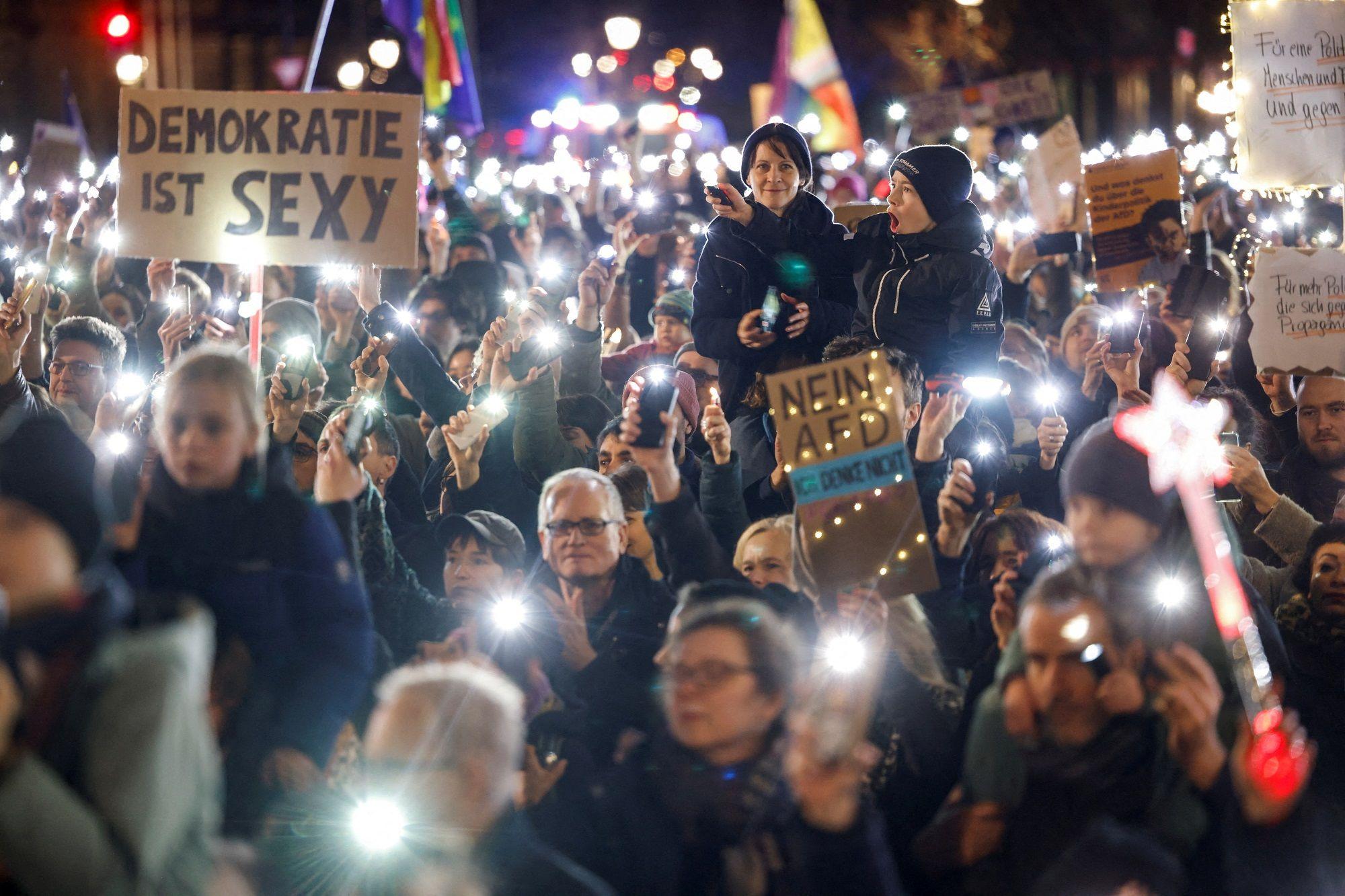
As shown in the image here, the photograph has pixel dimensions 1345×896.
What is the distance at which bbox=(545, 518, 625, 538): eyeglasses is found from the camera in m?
4.01

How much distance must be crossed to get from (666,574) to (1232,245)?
20.7 ft

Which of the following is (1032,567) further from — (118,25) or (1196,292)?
(118,25)

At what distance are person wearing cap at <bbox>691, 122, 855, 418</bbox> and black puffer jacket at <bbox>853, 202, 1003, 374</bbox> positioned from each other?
190mm

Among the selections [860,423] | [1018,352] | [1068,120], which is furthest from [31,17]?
[860,423]

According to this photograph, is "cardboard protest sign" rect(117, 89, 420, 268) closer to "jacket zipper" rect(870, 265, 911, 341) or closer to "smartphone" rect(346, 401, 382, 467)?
"smartphone" rect(346, 401, 382, 467)

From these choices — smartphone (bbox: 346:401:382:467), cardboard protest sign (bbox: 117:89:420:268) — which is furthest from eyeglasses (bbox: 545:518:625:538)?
cardboard protest sign (bbox: 117:89:420:268)

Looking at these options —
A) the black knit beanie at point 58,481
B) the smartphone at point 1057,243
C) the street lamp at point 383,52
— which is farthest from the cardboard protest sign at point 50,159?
the black knit beanie at point 58,481

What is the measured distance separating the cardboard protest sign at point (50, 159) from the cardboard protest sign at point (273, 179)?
6062 millimetres

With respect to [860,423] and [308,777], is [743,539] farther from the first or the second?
[308,777]

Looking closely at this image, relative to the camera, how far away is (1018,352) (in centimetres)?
656

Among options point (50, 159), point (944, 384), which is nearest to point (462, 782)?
point (944, 384)

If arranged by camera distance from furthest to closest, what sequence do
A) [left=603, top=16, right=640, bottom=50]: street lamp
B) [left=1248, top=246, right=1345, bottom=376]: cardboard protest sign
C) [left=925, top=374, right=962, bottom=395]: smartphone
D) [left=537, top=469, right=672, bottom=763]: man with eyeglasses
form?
1. [left=603, top=16, right=640, bottom=50]: street lamp
2. [left=1248, top=246, right=1345, bottom=376]: cardboard protest sign
3. [left=925, top=374, right=962, bottom=395]: smartphone
4. [left=537, top=469, right=672, bottom=763]: man with eyeglasses

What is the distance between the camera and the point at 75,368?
5.75m

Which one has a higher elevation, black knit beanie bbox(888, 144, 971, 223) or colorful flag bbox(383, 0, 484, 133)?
colorful flag bbox(383, 0, 484, 133)
